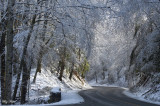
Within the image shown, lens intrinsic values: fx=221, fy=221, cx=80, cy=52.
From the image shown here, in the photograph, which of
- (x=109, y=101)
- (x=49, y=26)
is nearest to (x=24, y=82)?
(x=49, y=26)

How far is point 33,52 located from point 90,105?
5.06 m

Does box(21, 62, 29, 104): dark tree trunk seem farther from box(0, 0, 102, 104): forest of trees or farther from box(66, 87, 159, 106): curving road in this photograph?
box(66, 87, 159, 106): curving road

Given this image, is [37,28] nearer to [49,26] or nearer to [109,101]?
[49,26]

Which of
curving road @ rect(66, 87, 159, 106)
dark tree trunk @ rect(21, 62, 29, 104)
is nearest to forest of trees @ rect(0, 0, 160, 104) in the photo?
dark tree trunk @ rect(21, 62, 29, 104)

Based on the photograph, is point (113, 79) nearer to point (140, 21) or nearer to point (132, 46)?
point (132, 46)

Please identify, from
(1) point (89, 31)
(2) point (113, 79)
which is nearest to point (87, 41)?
(1) point (89, 31)

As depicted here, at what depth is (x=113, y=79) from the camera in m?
60.9

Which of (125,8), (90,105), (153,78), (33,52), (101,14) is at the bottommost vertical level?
(90,105)

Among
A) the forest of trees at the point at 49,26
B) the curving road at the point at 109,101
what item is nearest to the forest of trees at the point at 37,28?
the forest of trees at the point at 49,26

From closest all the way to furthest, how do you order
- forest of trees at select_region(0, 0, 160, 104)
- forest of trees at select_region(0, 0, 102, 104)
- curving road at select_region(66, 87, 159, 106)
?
forest of trees at select_region(0, 0, 102, 104) < forest of trees at select_region(0, 0, 160, 104) < curving road at select_region(66, 87, 159, 106)

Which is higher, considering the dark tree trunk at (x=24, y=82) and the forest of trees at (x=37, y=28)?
the forest of trees at (x=37, y=28)

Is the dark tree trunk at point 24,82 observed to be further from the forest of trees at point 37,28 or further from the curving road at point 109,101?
the curving road at point 109,101

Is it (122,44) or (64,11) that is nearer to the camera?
(64,11)

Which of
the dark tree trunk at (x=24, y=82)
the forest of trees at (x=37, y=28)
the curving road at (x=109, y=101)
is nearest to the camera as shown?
the forest of trees at (x=37, y=28)
